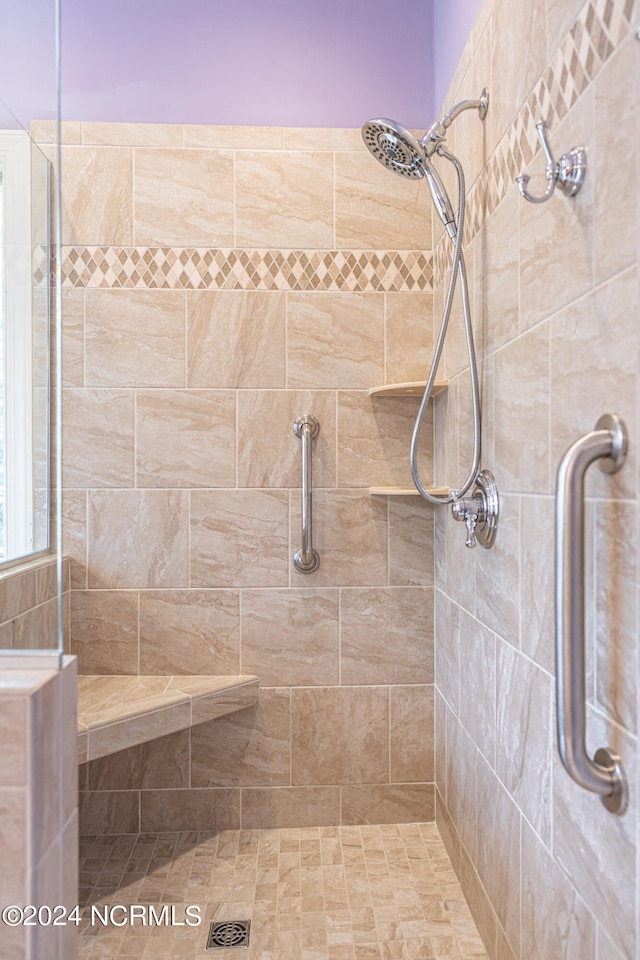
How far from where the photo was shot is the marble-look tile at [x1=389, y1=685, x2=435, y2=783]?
218cm

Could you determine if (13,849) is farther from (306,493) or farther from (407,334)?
(407,334)

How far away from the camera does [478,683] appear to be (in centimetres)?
166

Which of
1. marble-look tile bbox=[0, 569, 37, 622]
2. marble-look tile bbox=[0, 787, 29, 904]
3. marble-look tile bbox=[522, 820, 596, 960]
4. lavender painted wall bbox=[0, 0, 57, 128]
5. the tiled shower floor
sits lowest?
the tiled shower floor

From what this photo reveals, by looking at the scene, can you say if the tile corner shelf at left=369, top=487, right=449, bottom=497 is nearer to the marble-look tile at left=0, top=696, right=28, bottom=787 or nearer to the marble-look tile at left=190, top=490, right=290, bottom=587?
the marble-look tile at left=190, top=490, right=290, bottom=587

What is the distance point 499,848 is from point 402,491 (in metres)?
0.94

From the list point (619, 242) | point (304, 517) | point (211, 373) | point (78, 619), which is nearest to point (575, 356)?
point (619, 242)

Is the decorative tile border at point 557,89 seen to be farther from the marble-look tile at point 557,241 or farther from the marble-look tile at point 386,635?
the marble-look tile at point 386,635

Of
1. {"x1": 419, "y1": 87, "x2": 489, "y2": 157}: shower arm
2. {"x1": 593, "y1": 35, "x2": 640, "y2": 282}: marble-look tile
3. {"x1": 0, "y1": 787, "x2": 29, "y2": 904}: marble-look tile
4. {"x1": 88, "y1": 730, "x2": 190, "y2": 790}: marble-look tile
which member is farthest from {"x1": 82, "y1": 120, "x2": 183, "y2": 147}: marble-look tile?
{"x1": 0, "y1": 787, "x2": 29, "y2": 904}: marble-look tile

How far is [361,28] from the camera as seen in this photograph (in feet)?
7.33

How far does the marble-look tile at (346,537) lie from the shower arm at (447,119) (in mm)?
Answer: 1014

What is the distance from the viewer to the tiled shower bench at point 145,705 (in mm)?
1810

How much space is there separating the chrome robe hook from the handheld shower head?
47 centimetres

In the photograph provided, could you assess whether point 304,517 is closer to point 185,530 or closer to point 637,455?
point 185,530

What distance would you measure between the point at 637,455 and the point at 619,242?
0.30 meters
